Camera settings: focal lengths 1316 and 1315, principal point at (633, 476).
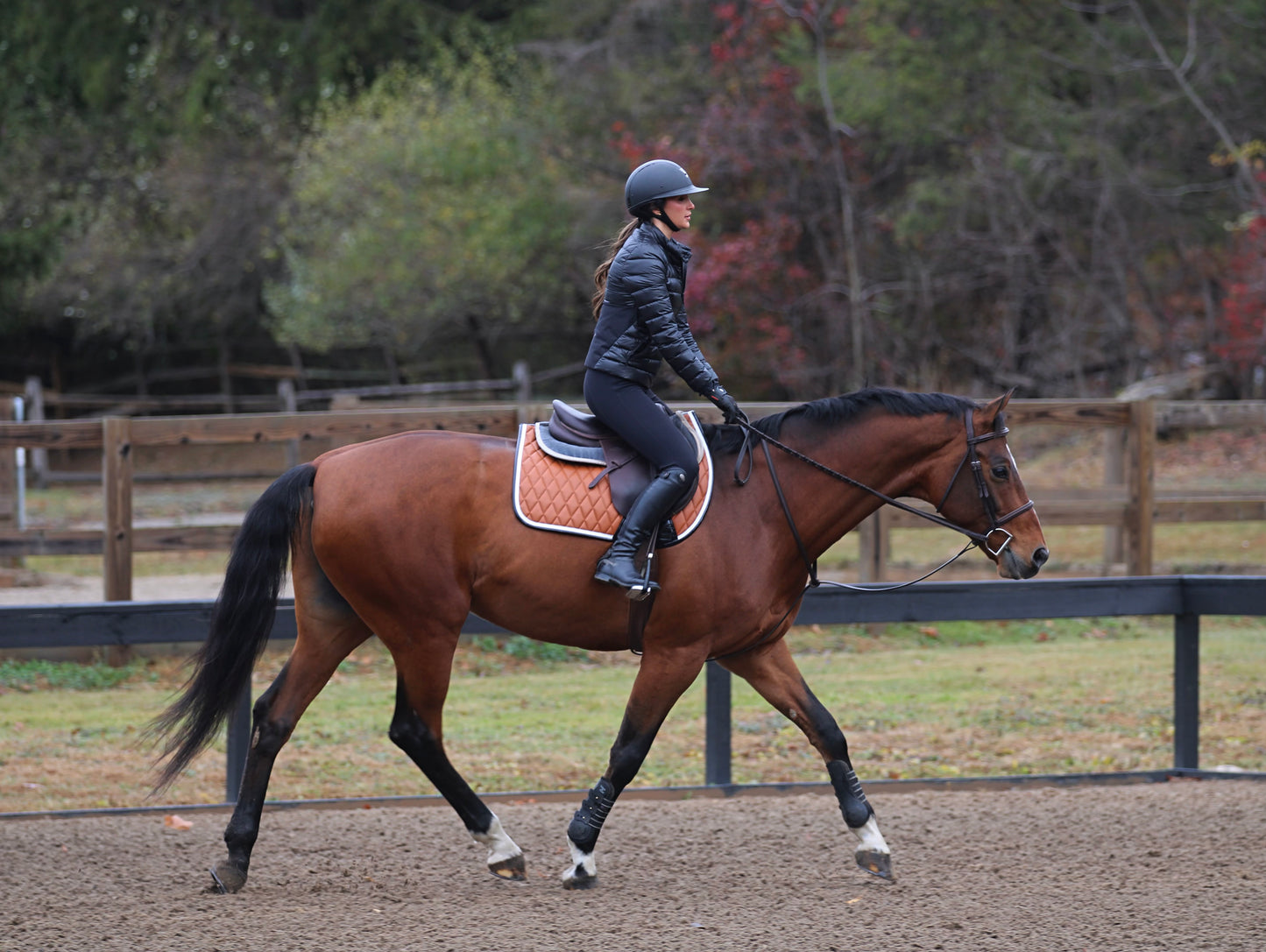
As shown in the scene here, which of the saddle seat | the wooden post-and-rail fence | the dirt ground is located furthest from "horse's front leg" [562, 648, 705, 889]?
the wooden post-and-rail fence

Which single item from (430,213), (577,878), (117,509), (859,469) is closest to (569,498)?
(859,469)

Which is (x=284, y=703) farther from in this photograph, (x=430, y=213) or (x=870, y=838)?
(x=430, y=213)

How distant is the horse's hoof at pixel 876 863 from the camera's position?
15.9 ft

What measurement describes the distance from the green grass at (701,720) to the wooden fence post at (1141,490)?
62cm

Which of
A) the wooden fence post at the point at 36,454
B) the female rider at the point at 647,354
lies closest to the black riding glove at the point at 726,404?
the female rider at the point at 647,354

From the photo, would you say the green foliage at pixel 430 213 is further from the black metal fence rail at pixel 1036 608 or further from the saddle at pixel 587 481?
the saddle at pixel 587 481

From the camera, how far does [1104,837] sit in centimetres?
546

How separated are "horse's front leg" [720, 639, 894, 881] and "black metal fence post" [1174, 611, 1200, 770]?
7.61 ft

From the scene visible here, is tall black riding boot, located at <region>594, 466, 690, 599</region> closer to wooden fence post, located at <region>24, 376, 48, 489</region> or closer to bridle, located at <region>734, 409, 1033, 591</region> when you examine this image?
bridle, located at <region>734, 409, 1033, 591</region>

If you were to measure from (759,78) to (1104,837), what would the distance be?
46.3 feet

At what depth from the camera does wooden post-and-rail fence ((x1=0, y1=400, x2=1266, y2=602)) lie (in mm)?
8398

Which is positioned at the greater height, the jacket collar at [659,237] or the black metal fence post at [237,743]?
the jacket collar at [659,237]

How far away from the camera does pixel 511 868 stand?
4.95 m

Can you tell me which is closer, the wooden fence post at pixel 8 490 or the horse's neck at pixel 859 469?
the horse's neck at pixel 859 469
